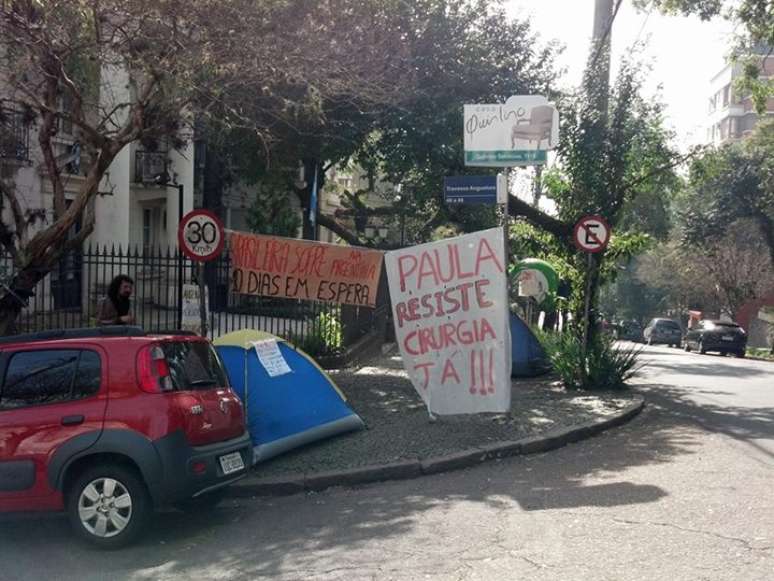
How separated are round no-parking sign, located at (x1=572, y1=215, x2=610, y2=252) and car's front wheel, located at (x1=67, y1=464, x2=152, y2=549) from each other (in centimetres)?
828

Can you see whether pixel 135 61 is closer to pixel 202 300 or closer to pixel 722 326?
pixel 202 300

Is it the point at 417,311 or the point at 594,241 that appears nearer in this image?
the point at 417,311

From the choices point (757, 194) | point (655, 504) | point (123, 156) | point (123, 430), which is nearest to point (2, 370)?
point (123, 430)

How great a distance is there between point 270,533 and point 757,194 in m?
37.6

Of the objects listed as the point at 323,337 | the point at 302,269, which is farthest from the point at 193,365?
the point at 323,337

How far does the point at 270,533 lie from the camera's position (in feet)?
21.4

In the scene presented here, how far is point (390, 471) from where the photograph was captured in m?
8.06

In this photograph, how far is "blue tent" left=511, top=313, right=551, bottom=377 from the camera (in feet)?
47.8

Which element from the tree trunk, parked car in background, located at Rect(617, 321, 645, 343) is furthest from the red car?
parked car in background, located at Rect(617, 321, 645, 343)

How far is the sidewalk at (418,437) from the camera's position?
800 centimetres

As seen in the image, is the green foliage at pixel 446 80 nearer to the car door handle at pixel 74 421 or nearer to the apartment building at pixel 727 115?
the car door handle at pixel 74 421

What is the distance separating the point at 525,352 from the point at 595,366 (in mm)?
2082

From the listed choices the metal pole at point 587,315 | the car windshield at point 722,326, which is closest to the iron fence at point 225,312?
the metal pole at point 587,315

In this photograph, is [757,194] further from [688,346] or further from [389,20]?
[389,20]
